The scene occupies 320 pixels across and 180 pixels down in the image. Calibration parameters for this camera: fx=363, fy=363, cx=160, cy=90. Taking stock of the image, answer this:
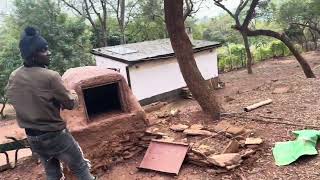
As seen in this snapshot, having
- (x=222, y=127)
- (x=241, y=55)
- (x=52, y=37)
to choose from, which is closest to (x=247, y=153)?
(x=222, y=127)

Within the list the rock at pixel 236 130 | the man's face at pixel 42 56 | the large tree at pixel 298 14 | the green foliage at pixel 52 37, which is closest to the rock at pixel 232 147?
the rock at pixel 236 130

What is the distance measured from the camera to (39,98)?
3.72m

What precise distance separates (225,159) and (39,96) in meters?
2.84

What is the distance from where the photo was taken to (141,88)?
1552cm

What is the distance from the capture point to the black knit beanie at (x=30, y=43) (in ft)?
12.2

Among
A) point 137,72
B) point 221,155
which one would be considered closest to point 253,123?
point 221,155

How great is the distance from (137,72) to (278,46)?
16.6 metres

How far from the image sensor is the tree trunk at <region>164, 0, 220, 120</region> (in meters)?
7.64

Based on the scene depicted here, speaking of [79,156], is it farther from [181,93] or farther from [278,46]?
[278,46]

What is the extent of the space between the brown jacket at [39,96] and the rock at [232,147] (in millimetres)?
2701

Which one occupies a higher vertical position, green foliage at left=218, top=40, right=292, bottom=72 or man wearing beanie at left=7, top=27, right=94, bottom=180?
man wearing beanie at left=7, top=27, right=94, bottom=180

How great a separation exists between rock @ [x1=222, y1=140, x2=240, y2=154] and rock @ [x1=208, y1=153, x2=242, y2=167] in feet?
0.50

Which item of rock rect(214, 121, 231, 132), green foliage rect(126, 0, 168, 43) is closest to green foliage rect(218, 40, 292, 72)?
green foliage rect(126, 0, 168, 43)

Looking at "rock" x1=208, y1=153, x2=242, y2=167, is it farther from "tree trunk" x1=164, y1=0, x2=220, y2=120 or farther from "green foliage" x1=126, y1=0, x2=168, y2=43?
"green foliage" x1=126, y1=0, x2=168, y2=43
